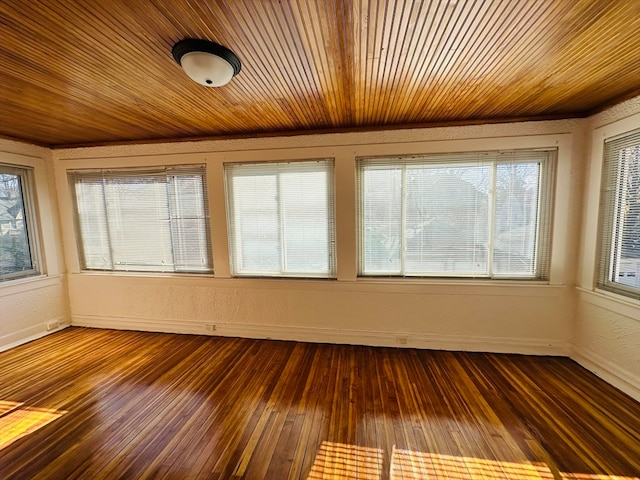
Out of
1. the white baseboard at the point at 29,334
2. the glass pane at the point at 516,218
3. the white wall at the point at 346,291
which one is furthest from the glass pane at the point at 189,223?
the glass pane at the point at 516,218

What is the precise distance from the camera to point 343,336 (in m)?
2.92

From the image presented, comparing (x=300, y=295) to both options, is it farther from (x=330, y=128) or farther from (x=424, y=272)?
(x=330, y=128)

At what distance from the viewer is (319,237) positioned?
2.90 metres

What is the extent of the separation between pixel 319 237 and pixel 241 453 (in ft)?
6.33

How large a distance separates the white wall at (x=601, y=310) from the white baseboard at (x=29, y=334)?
589cm

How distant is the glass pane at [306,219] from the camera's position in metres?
2.85

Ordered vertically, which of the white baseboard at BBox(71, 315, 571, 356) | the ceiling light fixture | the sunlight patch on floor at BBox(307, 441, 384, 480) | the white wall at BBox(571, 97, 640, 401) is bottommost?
the sunlight patch on floor at BBox(307, 441, 384, 480)

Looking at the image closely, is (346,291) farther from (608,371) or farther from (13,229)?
(13,229)

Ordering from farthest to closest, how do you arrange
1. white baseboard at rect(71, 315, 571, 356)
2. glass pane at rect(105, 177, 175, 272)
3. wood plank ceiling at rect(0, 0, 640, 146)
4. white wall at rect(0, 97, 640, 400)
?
glass pane at rect(105, 177, 175, 272) < white baseboard at rect(71, 315, 571, 356) < white wall at rect(0, 97, 640, 400) < wood plank ceiling at rect(0, 0, 640, 146)

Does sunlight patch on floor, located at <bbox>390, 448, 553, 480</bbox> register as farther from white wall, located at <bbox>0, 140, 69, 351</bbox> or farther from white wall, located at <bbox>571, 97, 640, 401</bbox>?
white wall, located at <bbox>0, 140, 69, 351</bbox>

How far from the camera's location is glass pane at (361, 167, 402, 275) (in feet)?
8.94

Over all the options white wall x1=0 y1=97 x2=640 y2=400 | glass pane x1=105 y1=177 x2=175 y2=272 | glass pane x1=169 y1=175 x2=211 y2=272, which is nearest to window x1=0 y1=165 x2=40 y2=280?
white wall x1=0 y1=97 x2=640 y2=400

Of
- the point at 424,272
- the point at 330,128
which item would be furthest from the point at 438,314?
the point at 330,128

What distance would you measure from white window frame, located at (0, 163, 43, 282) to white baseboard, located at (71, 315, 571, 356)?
2.60 ft
